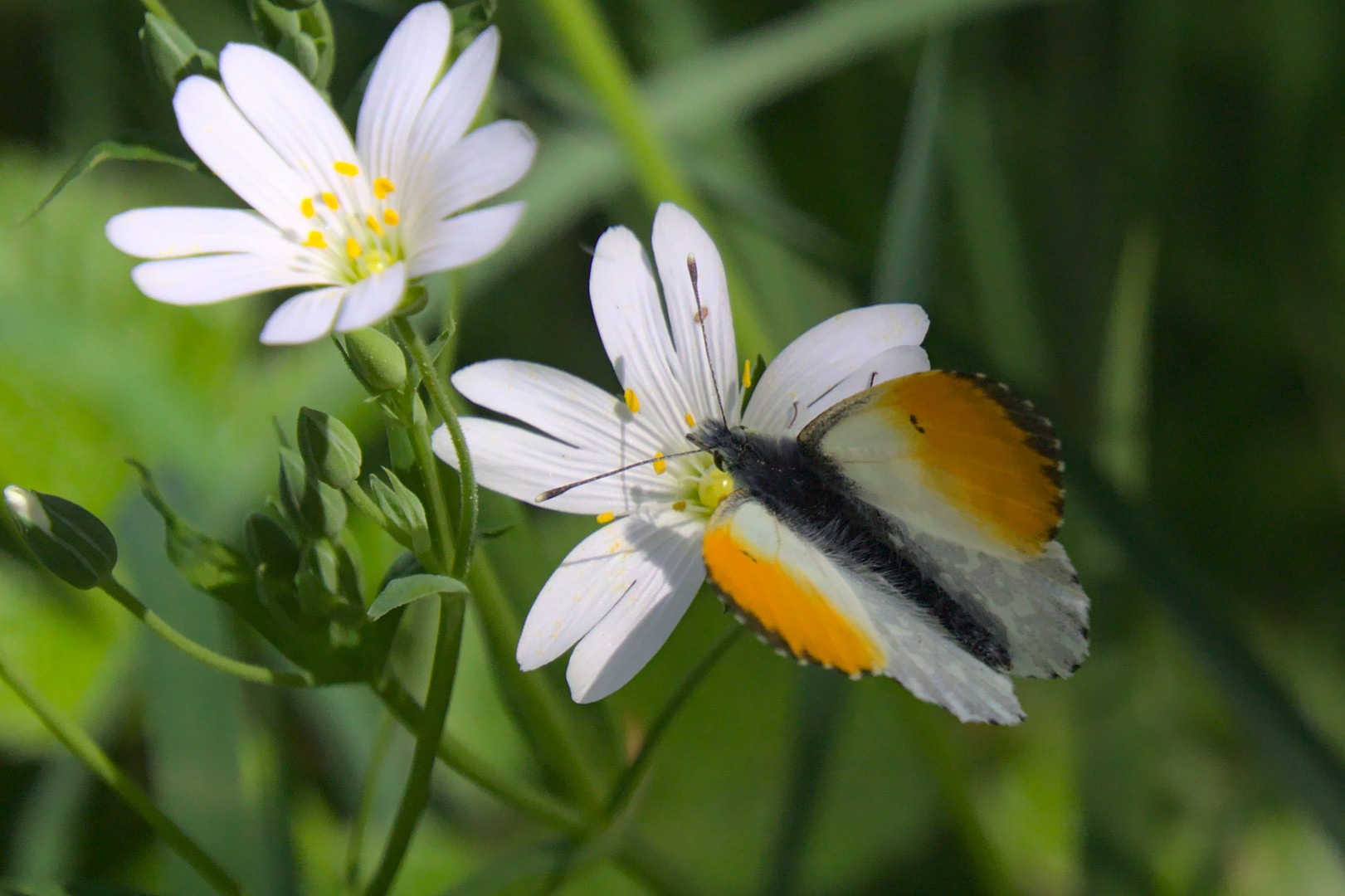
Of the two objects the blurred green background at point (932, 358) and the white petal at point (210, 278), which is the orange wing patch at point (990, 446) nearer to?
the blurred green background at point (932, 358)

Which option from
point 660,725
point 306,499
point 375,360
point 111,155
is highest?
point 111,155

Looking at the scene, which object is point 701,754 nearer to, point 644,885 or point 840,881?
point 840,881

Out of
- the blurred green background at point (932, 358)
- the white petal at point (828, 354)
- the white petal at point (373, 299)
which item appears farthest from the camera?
the blurred green background at point (932, 358)

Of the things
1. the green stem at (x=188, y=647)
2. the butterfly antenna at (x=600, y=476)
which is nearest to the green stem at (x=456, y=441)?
the butterfly antenna at (x=600, y=476)

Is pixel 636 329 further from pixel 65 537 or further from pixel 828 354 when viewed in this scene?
pixel 65 537

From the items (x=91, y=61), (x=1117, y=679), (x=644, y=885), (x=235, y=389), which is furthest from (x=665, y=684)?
(x=91, y=61)

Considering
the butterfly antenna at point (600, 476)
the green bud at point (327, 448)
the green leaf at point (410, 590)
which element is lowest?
the butterfly antenna at point (600, 476)

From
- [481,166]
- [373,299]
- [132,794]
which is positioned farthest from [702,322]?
[132,794]
